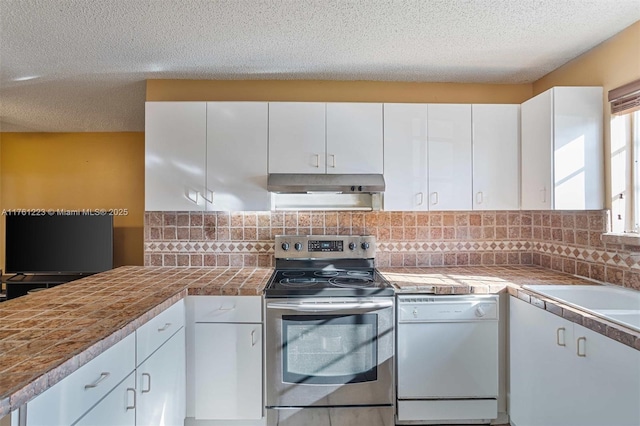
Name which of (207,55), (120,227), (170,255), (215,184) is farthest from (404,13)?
(120,227)

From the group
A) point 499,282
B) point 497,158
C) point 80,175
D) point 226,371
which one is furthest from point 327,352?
point 80,175

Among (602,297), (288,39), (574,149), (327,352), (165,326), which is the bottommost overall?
(327,352)

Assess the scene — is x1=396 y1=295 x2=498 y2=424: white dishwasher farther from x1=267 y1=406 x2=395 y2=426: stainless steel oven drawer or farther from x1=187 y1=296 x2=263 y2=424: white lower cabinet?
x1=187 y1=296 x2=263 y2=424: white lower cabinet

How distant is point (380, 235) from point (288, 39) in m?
1.54

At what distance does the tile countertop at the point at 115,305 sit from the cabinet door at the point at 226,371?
0.25 meters

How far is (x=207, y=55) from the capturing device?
2256mm

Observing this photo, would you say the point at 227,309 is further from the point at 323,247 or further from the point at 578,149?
the point at 578,149

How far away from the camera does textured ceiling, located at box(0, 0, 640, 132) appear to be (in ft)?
5.70

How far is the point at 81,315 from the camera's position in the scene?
1.44 meters

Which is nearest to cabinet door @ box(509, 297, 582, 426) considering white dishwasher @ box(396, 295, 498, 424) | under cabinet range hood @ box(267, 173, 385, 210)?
white dishwasher @ box(396, 295, 498, 424)

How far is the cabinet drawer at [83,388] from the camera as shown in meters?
0.96

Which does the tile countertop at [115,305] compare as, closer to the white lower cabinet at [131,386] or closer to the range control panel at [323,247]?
the white lower cabinet at [131,386]

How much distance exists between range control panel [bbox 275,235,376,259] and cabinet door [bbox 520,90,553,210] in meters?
1.16

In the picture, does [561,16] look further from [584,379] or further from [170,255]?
[170,255]
